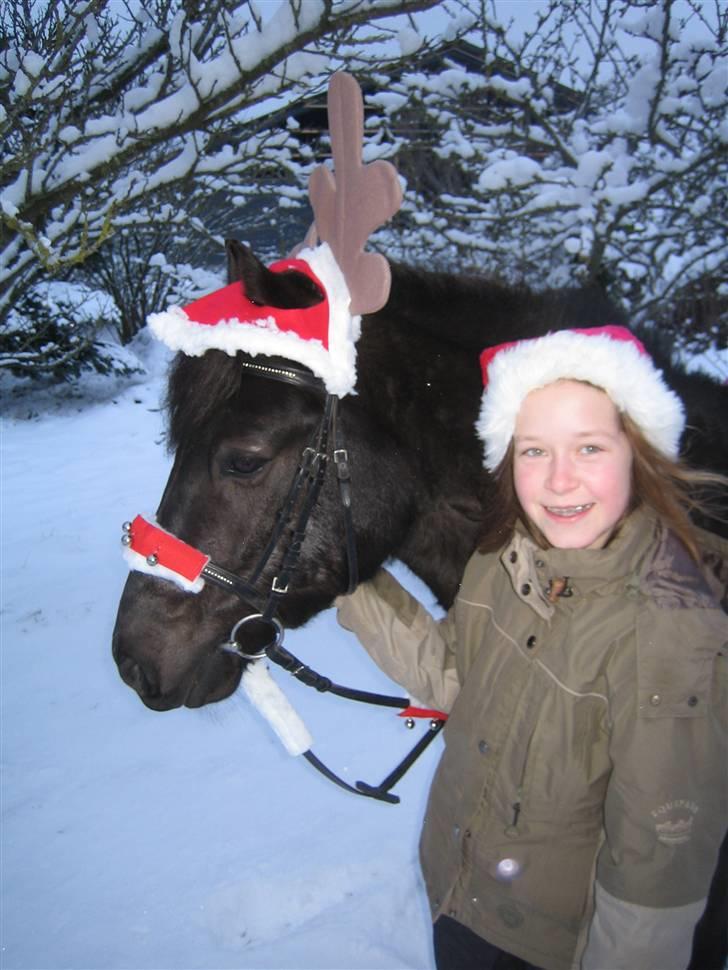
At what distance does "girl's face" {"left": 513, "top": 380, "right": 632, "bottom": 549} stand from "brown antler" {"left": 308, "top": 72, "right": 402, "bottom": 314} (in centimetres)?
50

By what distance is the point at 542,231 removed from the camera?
586 cm

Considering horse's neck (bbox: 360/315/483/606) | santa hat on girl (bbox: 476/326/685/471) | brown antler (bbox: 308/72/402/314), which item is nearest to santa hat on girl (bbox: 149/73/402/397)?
brown antler (bbox: 308/72/402/314)

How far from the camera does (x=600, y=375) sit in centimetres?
135

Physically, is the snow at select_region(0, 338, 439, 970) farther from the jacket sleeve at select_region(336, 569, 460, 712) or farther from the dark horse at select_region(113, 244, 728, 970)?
the jacket sleeve at select_region(336, 569, 460, 712)

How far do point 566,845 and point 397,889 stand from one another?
1.74m

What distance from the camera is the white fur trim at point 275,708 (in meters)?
1.89

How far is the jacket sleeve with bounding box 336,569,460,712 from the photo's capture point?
69.7 inches

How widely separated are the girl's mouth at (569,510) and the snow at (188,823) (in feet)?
3.90

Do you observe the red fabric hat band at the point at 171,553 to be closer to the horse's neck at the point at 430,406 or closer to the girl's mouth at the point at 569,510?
the horse's neck at the point at 430,406

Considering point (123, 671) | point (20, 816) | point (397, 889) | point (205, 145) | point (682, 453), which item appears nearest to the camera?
point (682, 453)

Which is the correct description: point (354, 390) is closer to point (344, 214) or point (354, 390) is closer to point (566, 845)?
point (344, 214)

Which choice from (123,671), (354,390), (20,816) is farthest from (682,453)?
(20,816)

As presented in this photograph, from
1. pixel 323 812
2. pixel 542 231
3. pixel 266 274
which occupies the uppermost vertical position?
pixel 542 231

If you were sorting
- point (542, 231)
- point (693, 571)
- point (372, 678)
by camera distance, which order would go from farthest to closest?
1. point (542, 231)
2. point (372, 678)
3. point (693, 571)
